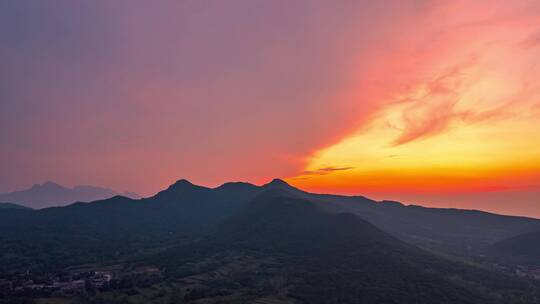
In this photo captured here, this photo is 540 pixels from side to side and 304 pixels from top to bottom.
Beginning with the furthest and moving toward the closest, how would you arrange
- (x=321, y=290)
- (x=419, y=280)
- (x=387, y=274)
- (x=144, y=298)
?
(x=387, y=274)
(x=419, y=280)
(x=321, y=290)
(x=144, y=298)

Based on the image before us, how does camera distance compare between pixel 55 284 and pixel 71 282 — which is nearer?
pixel 55 284

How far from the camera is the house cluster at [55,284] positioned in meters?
147

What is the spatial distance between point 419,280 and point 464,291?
1881cm

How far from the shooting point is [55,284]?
16375 centimetres

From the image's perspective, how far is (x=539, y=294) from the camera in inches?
6270

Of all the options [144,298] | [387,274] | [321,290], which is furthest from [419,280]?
[144,298]

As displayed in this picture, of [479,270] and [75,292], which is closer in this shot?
[75,292]

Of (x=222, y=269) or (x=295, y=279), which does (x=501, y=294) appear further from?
(x=222, y=269)

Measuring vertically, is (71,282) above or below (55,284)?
above

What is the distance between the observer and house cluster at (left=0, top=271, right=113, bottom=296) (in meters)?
147

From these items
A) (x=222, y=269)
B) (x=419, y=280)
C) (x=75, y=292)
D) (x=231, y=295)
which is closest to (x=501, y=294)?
(x=419, y=280)

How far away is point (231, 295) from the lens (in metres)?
150

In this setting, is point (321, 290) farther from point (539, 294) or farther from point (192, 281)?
point (539, 294)

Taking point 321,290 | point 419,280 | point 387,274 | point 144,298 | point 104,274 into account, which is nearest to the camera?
point 144,298
